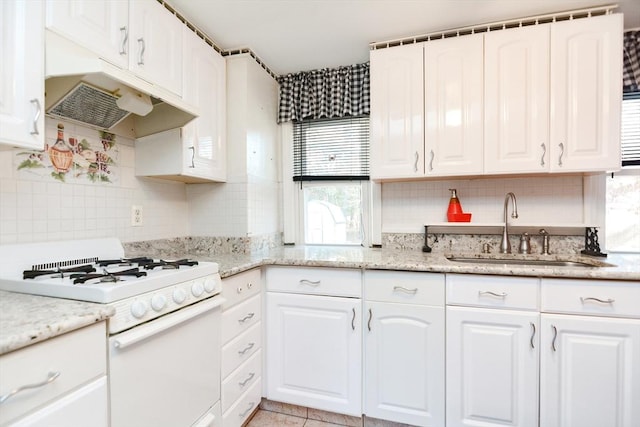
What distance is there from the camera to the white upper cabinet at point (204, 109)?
1.77 m

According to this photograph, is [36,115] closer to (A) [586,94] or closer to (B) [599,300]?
(B) [599,300]

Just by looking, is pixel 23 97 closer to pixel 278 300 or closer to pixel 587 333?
pixel 278 300

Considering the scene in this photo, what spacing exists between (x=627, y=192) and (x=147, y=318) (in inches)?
106

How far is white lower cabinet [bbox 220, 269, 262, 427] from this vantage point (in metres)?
1.49

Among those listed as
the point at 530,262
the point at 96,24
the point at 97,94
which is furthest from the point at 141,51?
the point at 530,262

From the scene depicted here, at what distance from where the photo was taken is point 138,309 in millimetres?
988

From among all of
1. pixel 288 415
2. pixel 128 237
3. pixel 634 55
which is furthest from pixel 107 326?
pixel 634 55

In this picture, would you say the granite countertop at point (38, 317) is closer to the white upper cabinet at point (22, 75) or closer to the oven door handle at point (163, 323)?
the oven door handle at point (163, 323)

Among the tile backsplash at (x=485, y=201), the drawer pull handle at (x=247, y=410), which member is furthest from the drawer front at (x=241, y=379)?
the tile backsplash at (x=485, y=201)

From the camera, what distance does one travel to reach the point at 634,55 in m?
1.84

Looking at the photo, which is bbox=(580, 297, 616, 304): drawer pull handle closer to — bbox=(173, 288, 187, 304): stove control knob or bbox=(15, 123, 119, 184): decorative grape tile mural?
bbox=(173, 288, 187, 304): stove control knob

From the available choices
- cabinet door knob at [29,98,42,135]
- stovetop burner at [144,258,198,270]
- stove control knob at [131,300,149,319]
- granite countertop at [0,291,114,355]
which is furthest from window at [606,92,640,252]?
cabinet door knob at [29,98,42,135]

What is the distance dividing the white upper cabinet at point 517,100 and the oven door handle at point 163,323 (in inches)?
65.6

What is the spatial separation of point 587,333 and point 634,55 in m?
1.70
